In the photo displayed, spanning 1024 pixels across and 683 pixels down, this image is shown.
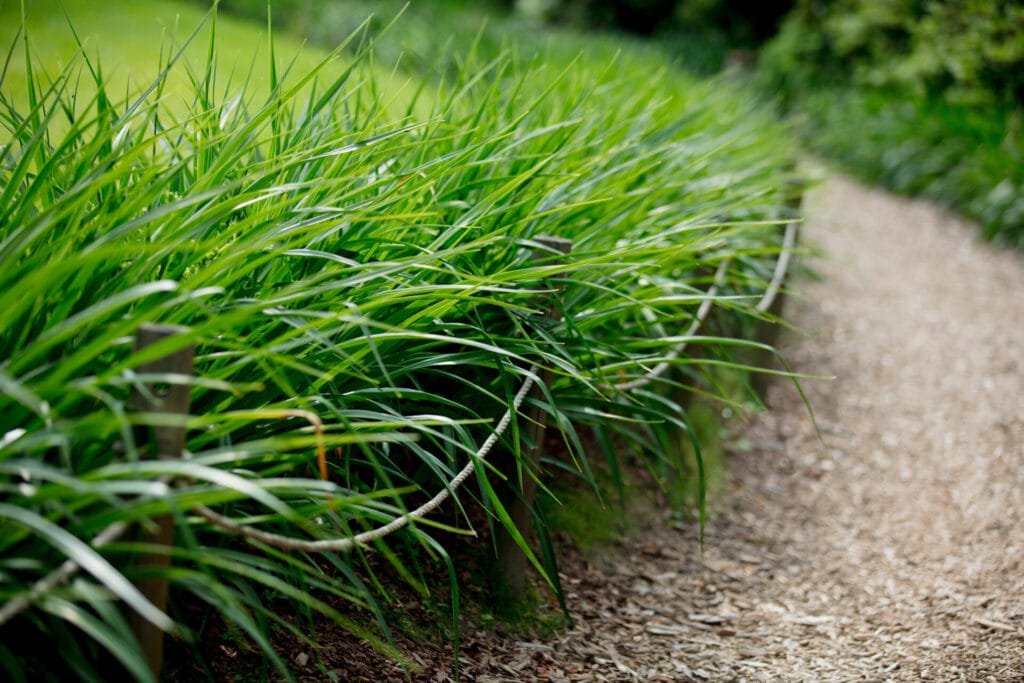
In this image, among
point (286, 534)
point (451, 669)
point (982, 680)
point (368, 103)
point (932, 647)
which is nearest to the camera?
point (286, 534)

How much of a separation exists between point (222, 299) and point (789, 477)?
2.97 meters

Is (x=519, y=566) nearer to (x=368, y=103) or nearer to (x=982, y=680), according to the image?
(x=982, y=680)

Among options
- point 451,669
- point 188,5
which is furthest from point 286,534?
point 188,5

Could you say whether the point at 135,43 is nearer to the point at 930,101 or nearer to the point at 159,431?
the point at 930,101

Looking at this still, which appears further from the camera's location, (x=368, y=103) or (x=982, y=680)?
(x=368, y=103)

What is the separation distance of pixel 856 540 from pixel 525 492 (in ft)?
5.92

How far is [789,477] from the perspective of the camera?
4129 mm

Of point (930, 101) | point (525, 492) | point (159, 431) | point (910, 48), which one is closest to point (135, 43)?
point (930, 101)

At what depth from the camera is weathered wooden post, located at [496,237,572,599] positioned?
2428 millimetres

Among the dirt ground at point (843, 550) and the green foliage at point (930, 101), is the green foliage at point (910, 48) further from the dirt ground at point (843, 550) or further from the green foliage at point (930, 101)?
the dirt ground at point (843, 550)

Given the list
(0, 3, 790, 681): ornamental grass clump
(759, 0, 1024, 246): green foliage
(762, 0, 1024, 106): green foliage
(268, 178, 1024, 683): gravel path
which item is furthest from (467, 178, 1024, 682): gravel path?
(762, 0, 1024, 106): green foliage

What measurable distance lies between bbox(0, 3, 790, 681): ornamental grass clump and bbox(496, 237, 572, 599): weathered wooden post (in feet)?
0.12

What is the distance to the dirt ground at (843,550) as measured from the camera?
8.55 feet

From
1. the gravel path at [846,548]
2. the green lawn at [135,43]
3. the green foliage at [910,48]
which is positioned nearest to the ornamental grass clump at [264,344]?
the gravel path at [846,548]
